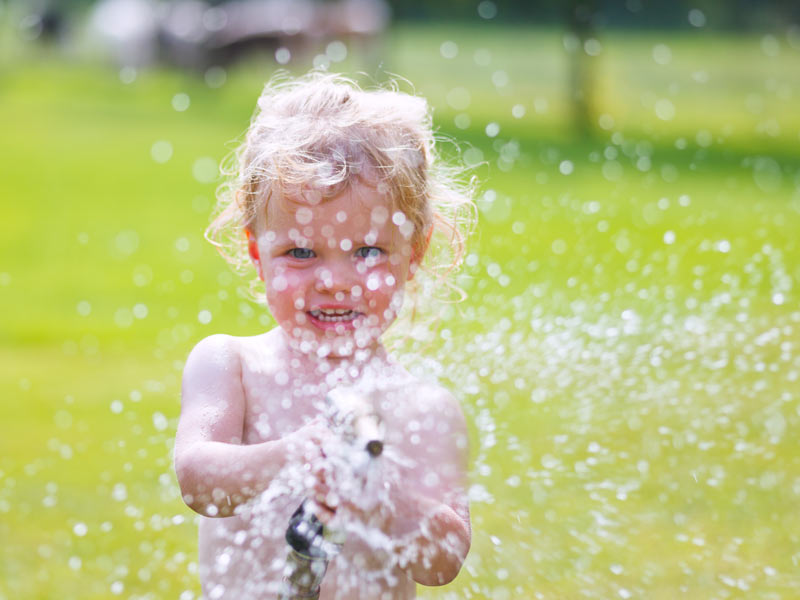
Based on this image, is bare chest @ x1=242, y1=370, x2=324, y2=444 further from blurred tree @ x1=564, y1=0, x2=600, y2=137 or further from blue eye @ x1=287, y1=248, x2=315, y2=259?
blurred tree @ x1=564, y1=0, x2=600, y2=137

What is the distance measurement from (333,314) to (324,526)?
1.57ft

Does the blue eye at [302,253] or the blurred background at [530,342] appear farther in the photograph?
the blurred background at [530,342]

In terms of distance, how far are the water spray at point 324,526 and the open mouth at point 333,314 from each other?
0.34 meters

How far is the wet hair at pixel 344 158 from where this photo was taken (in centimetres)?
230

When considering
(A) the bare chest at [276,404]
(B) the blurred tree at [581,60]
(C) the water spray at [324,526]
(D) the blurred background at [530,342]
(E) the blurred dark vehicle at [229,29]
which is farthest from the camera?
(E) the blurred dark vehicle at [229,29]

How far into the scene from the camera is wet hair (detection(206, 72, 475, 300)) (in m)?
2.30

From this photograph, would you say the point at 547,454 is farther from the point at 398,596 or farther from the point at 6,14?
the point at 6,14

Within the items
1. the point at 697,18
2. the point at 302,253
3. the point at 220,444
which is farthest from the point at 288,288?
the point at 697,18

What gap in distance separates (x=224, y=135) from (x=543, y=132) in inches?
138

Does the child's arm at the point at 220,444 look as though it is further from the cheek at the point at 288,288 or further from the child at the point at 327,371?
the cheek at the point at 288,288

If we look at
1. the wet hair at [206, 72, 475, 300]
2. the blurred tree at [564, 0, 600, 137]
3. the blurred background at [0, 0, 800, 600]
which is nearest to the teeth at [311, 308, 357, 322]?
the wet hair at [206, 72, 475, 300]

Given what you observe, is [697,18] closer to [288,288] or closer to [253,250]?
[253,250]

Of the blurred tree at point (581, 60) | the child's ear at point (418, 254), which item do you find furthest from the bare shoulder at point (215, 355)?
the blurred tree at point (581, 60)

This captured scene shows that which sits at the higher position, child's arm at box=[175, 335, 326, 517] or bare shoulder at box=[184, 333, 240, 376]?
bare shoulder at box=[184, 333, 240, 376]
